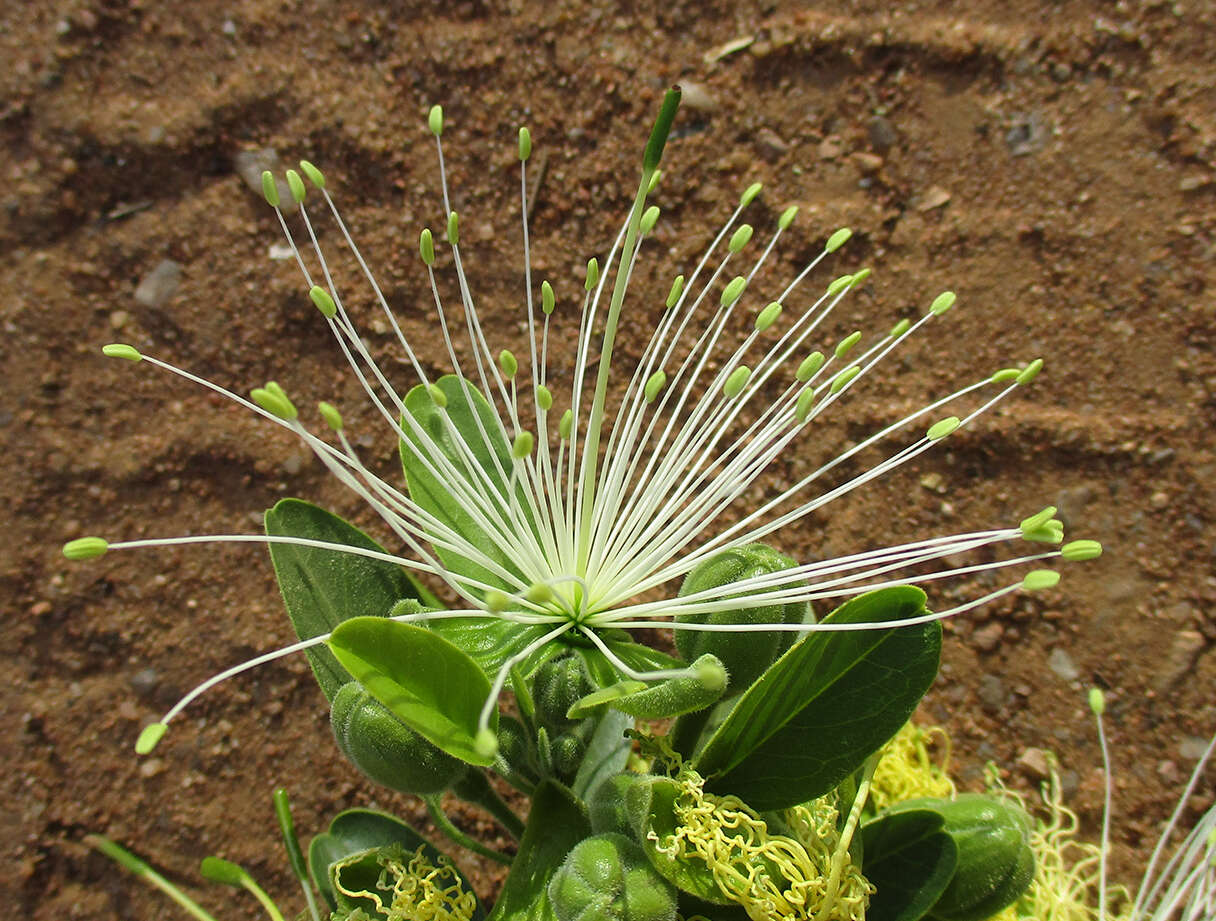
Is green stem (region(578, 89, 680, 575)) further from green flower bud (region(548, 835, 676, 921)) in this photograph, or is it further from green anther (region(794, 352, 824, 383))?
green flower bud (region(548, 835, 676, 921))

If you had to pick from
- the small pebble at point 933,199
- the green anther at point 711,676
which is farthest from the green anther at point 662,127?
the small pebble at point 933,199

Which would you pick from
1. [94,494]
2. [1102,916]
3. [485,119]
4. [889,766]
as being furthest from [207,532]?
[1102,916]

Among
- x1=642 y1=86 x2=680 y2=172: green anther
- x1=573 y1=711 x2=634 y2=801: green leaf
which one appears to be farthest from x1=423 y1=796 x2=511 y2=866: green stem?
x1=642 y1=86 x2=680 y2=172: green anther

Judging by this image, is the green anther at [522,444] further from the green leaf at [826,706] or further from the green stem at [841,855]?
the green stem at [841,855]

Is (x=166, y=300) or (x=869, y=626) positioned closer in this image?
(x=869, y=626)

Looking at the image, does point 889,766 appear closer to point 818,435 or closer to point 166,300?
point 818,435

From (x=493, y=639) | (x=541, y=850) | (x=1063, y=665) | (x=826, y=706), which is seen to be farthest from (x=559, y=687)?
(x=1063, y=665)
